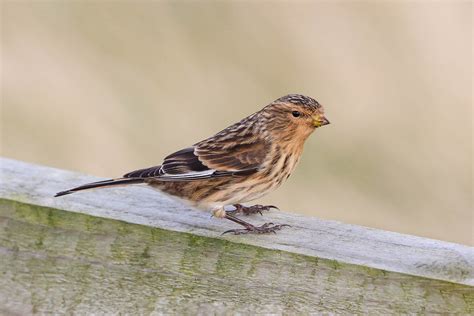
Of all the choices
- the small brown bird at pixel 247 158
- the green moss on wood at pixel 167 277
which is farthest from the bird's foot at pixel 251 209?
the green moss on wood at pixel 167 277

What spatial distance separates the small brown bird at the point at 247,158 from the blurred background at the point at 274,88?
2061mm

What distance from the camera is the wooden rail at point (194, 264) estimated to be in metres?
2.41

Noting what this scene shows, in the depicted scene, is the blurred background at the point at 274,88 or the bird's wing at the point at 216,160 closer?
the bird's wing at the point at 216,160

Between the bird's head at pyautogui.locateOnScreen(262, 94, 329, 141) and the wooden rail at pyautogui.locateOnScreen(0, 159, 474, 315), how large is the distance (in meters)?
0.81

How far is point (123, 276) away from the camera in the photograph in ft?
8.83

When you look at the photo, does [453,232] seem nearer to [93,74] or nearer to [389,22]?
[389,22]

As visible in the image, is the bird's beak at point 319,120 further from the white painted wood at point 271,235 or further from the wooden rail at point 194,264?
the wooden rail at point 194,264

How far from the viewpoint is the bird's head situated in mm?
3715

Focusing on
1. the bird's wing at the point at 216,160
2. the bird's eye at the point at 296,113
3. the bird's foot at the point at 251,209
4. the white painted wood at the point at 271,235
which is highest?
the bird's eye at the point at 296,113

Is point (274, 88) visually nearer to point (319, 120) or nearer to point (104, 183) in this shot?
point (319, 120)

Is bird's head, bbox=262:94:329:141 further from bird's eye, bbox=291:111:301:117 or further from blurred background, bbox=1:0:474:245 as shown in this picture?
blurred background, bbox=1:0:474:245

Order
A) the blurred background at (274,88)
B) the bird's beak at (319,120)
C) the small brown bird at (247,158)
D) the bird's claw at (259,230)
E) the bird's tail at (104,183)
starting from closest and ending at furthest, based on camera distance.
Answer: the bird's claw at (259,230), the bird's tail at (104,183), the small brown bird at (247,158), the bird's beak at (319,120), the blurred background at (274,88)

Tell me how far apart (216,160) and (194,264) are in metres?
1.13

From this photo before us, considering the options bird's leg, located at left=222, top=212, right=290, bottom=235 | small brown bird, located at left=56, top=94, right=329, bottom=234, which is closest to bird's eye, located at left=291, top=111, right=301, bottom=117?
small brown bird, located at left=56, top=94, right=329, bottom=234
